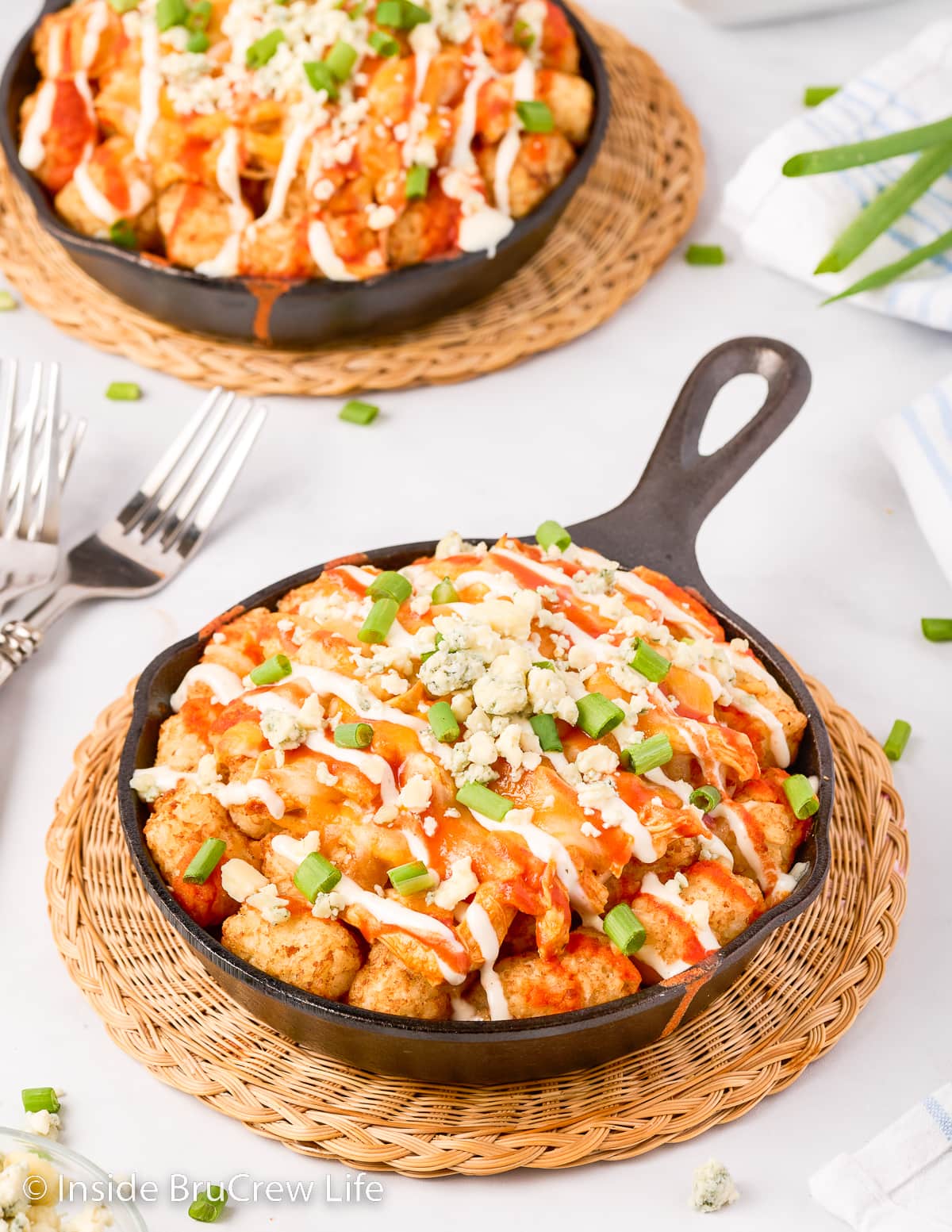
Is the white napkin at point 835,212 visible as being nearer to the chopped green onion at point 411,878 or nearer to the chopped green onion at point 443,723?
the chopped green onion at point 443,723

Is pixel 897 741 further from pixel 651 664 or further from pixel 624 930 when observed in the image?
pixel 624 930

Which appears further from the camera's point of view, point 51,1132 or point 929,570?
point 929,570

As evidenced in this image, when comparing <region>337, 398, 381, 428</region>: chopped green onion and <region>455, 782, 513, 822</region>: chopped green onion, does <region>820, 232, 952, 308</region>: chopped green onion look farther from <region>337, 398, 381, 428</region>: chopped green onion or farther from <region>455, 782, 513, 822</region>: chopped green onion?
<region>455, 782, 513, 822</region>: chopped green onion

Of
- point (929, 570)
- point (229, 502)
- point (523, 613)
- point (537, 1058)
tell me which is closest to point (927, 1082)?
point (537, 1058)

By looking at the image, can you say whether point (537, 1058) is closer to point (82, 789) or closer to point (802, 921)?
point (802, 921)

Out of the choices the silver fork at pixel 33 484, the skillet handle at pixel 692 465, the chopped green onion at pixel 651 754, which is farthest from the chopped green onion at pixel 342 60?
the chopped green onion at pixel 651 754

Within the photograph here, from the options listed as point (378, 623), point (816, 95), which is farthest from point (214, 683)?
point (816, 95)
